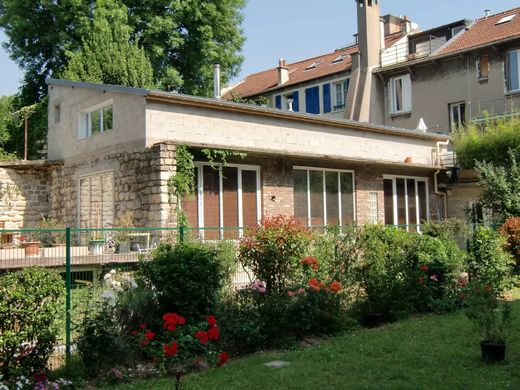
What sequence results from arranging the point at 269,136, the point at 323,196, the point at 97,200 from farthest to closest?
the point at 323,196, the point at 269,136, the point at 97,200

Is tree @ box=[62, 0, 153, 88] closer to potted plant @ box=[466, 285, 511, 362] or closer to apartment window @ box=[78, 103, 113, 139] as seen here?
apartment window @ box=[78, 103, 113, 139]

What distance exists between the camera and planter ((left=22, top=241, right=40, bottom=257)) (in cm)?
912

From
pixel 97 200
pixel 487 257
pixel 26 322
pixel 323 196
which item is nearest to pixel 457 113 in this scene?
pixel 323 196

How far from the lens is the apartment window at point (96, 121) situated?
16.9 meters

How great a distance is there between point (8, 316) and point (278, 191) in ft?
37.8

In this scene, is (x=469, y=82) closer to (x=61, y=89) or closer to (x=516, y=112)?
(x=516, y=112)

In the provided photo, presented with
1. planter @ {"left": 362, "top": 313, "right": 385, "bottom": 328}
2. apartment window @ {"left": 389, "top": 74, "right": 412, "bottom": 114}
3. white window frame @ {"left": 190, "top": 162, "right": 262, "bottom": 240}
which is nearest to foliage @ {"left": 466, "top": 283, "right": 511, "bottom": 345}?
planter @ {"left": 362, "top": 313, "right": 385, "bottom": 328}

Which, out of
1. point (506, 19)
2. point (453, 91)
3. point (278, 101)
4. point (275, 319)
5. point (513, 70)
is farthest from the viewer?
point (278, 101)

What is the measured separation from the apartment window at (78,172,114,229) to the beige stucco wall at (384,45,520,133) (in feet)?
60.7

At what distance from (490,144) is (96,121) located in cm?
1441

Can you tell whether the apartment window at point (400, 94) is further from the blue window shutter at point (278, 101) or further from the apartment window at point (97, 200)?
the apartment window at point (97, 200)

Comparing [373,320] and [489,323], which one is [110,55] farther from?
[489,323]

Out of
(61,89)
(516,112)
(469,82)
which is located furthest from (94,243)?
(469,82)

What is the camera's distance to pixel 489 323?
285 inches
